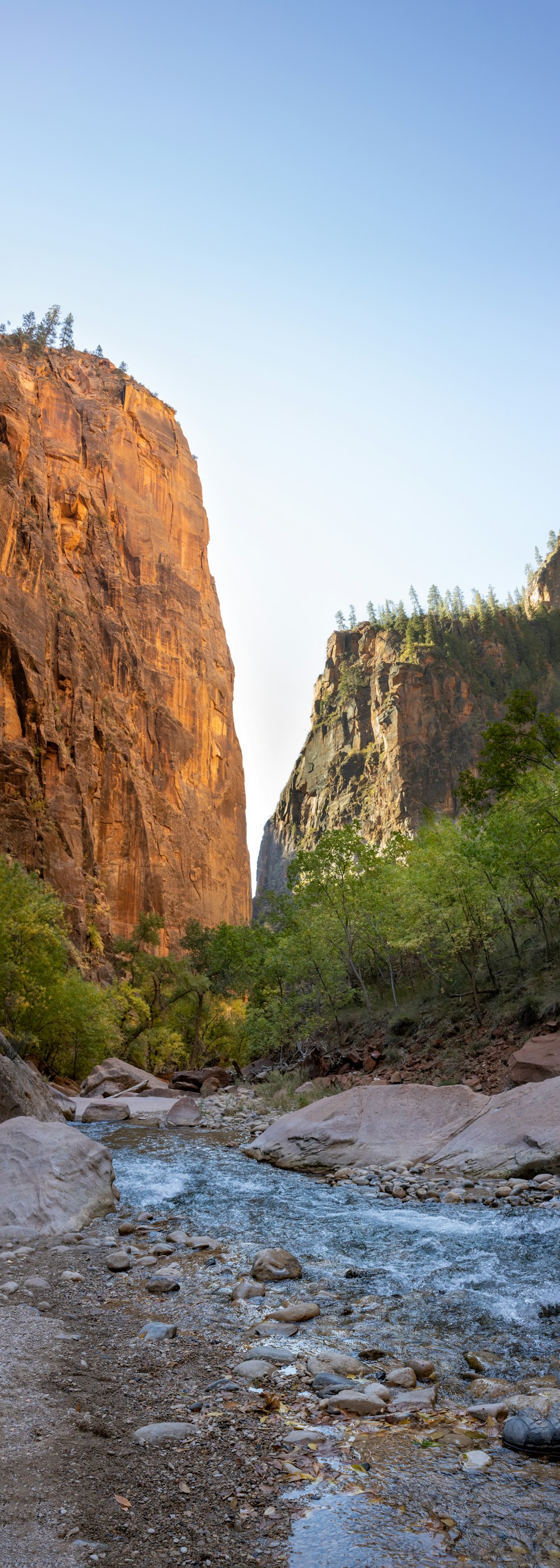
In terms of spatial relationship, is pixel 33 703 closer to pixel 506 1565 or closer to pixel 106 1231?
pixel 106 1231

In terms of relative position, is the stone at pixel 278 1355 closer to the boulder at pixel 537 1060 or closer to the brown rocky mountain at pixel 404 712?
the boulder at pixel 537 1060

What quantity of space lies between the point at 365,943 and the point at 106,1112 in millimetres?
13275

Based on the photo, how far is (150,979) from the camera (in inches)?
2210

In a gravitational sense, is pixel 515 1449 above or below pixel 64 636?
below

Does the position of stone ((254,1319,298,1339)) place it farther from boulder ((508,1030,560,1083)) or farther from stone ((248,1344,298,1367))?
boulder ((508,1030,560,1083))

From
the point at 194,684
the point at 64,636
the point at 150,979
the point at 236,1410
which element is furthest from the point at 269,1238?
the point at 194,684

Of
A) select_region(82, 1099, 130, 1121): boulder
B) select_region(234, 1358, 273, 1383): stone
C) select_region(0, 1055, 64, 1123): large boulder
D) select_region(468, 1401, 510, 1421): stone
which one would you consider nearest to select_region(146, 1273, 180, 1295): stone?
select_region(234, 1358, 273, 1383): stone

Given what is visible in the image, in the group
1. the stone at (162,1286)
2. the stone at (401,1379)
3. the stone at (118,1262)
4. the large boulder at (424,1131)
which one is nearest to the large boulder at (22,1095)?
the large boulder at (424,1131)

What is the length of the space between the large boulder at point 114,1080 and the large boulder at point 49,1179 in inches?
877

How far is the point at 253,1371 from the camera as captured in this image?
5.26 metres

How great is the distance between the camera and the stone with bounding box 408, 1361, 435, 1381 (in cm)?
531

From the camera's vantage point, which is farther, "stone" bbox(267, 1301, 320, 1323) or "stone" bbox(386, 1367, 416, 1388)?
"stone" bbox(267, 1301, 320, 1323)

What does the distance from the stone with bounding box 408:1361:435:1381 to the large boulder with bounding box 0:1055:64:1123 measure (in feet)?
31.5

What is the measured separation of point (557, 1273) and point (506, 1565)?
17.1 feet
